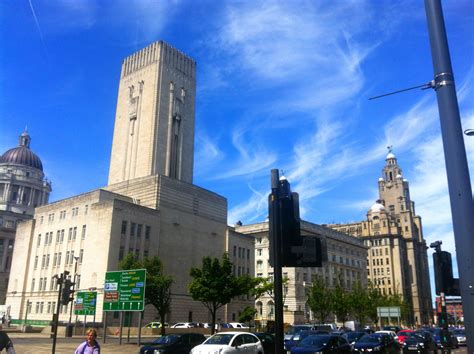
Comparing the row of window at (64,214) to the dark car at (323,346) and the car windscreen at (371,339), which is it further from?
the dark car at (323,346)

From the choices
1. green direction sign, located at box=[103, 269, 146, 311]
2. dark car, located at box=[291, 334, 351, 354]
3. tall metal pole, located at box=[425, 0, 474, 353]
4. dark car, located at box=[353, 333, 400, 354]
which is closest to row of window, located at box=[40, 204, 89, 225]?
green direction sign, located at box=[103, 269, 146, 311]

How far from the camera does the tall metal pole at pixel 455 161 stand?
19.1 feet

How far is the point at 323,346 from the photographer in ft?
65.5

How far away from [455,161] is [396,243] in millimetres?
142235

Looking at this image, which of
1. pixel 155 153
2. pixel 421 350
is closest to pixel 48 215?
pixel 155 153

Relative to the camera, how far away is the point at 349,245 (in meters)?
112

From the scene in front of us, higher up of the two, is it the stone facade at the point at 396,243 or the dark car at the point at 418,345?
the stone facade at the point at 396,243

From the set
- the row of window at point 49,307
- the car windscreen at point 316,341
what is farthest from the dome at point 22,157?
the car windscreen at point 316,341

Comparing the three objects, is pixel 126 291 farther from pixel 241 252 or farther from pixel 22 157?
pixel 22 157

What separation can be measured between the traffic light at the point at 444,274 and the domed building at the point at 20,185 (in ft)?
378

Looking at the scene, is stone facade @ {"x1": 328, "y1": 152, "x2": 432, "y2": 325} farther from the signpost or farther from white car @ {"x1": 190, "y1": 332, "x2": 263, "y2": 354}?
white car @ {"x1": 190, "y1": 332, "x2": 263, "y2": 354}

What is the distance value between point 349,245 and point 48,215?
7365 cm

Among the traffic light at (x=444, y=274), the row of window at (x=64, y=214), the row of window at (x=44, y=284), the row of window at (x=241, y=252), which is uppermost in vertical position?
the row of window at (x=64, y=214)

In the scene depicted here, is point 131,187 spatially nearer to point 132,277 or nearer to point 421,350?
point 132,277
